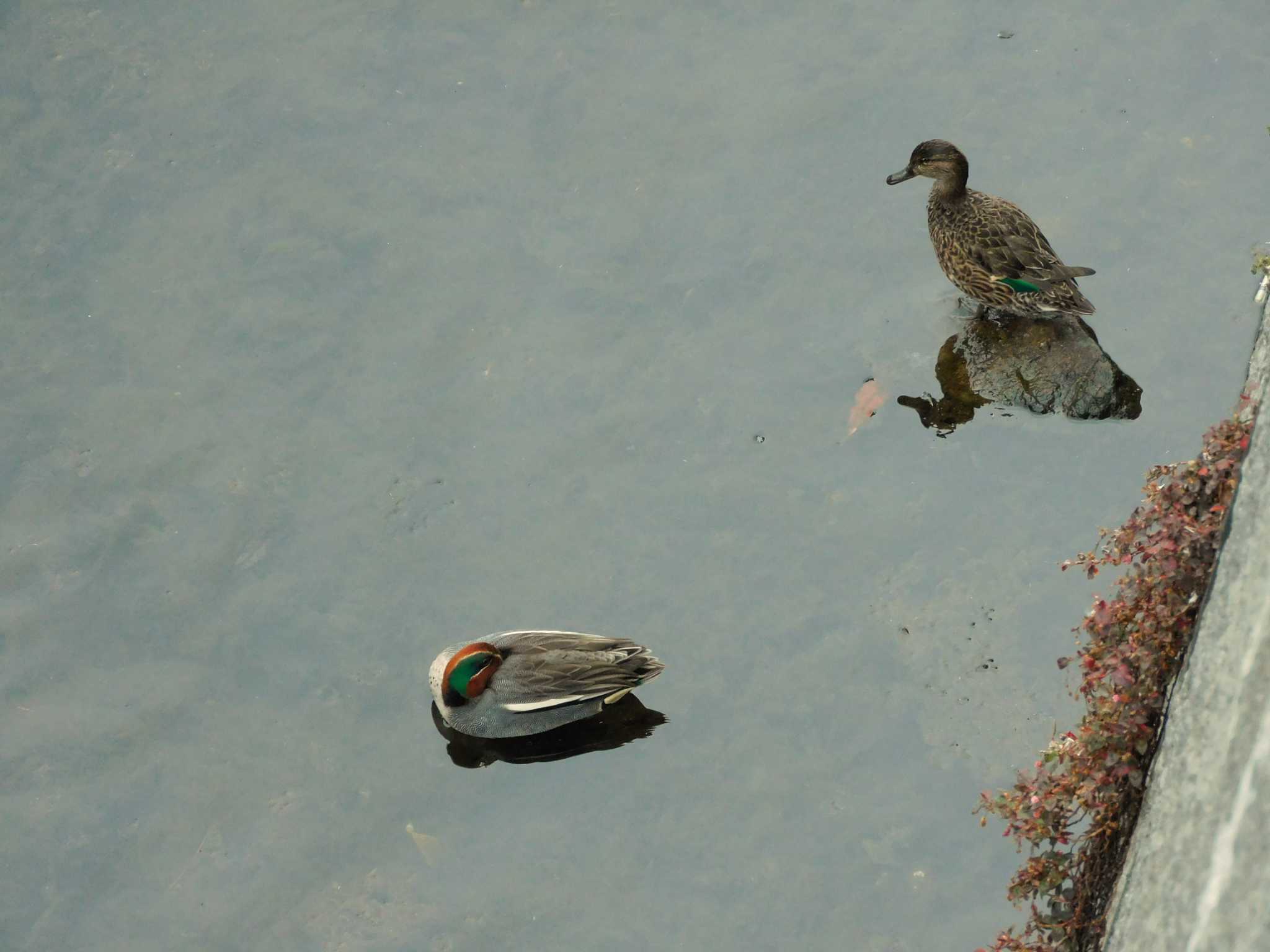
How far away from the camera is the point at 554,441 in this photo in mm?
7602

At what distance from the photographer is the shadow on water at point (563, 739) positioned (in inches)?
264

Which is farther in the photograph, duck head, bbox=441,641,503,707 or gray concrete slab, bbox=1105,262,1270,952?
duck head, bbox=441,641,503,707

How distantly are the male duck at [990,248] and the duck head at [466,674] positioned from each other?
10.4 feet

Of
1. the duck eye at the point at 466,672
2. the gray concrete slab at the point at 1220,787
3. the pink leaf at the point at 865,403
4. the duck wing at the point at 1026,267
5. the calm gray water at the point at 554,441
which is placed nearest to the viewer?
the gray concrete slab at the point at 1220,787

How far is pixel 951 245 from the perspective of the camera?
24.7 ft

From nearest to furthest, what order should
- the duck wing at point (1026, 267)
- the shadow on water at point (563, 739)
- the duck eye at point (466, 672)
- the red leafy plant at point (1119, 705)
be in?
the red leafy plant at point (1119, 705) → the duck eye at point (466, 672) → the shadow on water at point (563, 739) → the duck wing at point (1026, 267)

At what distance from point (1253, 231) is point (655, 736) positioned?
14.3 ft

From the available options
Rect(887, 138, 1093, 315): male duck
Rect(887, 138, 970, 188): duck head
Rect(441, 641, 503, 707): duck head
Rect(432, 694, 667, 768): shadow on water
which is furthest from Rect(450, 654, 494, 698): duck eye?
Rect(887, 138, 970, 188): duck head

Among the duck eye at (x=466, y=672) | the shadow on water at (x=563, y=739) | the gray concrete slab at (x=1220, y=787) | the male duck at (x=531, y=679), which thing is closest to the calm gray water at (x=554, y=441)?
the shadow on water at (x=563, y=739)

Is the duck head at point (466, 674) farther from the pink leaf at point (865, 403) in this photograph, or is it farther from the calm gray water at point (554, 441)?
the pink leaf at point (865, 403)

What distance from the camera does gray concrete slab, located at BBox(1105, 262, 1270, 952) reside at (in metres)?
3.24

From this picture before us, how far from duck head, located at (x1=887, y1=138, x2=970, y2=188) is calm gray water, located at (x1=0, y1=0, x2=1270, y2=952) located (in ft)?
1.95

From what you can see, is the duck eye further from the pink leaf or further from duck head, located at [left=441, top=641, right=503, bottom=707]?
the pink leaf

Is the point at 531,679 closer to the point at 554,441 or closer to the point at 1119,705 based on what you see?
the point at 554,441
